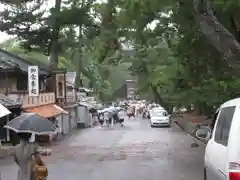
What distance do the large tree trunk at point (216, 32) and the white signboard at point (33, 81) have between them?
22349 millimetres

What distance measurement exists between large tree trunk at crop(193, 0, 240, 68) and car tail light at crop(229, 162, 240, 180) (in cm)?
644

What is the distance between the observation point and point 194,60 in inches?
861

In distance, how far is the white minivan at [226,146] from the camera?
5.91 metres

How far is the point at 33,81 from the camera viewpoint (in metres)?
33.5

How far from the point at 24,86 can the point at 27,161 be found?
2879 cm

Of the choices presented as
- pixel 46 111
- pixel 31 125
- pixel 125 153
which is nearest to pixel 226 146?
pixel 31 125

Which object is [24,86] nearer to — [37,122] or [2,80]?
[2,80]

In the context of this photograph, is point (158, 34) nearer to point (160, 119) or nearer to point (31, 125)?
point (31, 125)

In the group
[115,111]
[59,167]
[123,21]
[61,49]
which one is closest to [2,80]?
[61,49]

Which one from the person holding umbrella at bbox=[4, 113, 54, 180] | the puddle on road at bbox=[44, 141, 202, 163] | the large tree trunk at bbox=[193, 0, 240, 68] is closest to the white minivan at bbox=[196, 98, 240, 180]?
the person holding umbrella at bbox=[4, 113, 54, 180]

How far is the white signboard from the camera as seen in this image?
1312 inches

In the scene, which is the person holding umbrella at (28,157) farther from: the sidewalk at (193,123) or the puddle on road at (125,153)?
the sidewalk at (193,123)

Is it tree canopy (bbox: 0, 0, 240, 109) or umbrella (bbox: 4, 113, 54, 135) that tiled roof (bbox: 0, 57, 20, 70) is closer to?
tree canopy (bbox: 0, 0, 240, 109)

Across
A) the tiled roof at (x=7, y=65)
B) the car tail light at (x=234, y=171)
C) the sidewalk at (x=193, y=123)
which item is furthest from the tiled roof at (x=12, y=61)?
the car tail light at (x=234, y=171)
